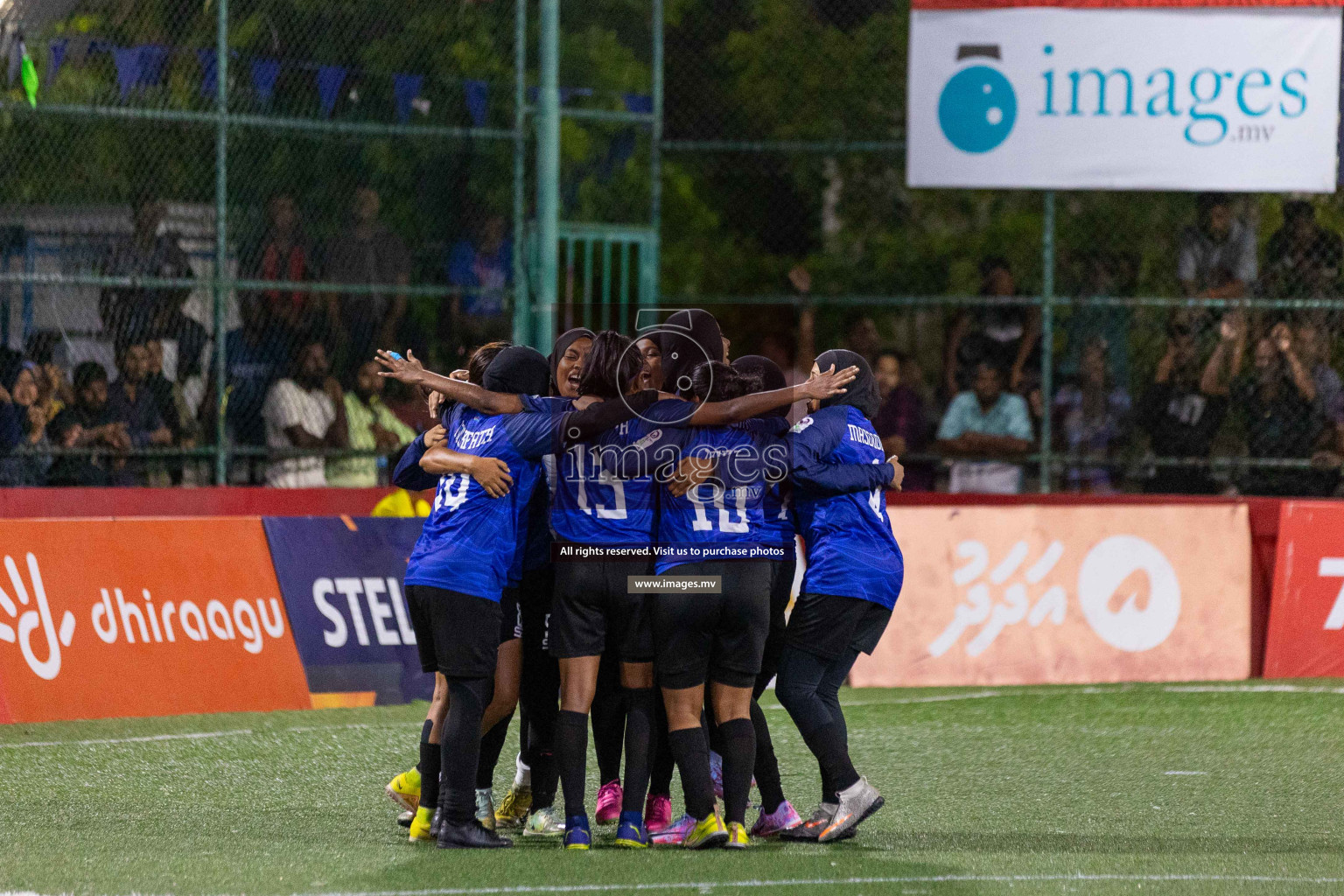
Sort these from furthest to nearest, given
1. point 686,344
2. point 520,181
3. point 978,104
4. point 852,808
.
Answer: point 978,104, point 520,181, point 686,344, point 852,808

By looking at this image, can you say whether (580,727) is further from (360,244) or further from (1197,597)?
(360,244)

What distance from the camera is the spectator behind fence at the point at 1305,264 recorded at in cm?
1320

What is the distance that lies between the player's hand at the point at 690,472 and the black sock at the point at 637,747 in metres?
0.73

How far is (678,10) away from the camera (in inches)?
728

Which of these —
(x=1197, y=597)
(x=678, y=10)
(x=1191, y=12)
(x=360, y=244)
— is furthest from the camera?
(x=678, y=10)

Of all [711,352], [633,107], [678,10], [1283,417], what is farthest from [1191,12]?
[711,352]

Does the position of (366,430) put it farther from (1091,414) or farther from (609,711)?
(609,711)

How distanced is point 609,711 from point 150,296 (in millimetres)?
6568

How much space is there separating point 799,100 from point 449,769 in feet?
38.7

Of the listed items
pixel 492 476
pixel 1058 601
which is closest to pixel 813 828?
pixel 492 476

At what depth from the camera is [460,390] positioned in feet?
20.9

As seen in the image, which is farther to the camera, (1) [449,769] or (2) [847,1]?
(2) [847,1]

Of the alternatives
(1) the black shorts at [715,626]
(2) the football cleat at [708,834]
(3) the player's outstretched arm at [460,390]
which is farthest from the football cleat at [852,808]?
(3) the player's outstretched arm at [460,390]

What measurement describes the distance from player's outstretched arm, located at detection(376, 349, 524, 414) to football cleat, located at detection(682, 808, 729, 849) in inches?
62.2
